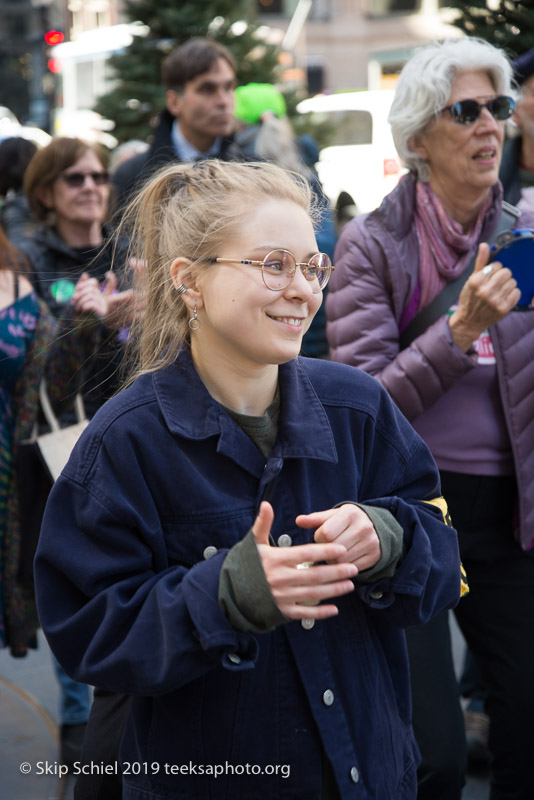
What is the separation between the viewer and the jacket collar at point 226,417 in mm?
1977

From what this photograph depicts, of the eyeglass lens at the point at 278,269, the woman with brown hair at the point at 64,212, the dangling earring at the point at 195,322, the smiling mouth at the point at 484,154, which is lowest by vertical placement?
the woman with brown hair at the point at 64,212

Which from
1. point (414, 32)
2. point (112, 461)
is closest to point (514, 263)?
point (112, 461)

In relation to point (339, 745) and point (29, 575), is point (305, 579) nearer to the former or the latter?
point (339, 745)

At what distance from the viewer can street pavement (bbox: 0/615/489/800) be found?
3719 millimetres

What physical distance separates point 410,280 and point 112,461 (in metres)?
1.37

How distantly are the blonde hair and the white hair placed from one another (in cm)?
87

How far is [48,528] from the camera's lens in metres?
1.91

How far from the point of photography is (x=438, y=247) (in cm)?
300

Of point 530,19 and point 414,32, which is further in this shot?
point 414,32

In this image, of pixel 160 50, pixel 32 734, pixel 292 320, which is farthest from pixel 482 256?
pixel 160 50

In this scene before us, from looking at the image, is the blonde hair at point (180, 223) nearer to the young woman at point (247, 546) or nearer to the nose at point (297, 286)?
the young woman at point (247, 546)

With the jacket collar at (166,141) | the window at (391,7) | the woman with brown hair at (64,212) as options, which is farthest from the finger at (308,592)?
the window at (391,7)

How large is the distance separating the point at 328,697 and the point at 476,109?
6.25 ft

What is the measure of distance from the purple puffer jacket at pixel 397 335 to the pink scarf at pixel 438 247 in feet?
0.10
